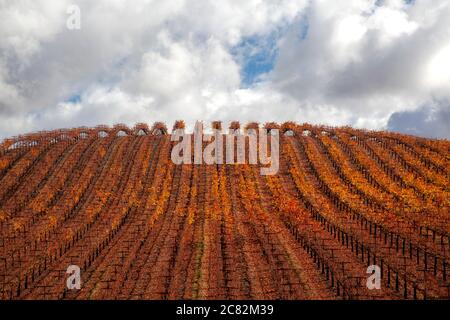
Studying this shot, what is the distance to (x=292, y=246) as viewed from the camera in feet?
90.6

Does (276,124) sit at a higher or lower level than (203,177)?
higher

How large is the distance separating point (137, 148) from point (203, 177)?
1417 cm

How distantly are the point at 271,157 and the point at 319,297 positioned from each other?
34.4 metres

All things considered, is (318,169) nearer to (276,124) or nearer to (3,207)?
(276,124)

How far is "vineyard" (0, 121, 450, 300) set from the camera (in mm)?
21625

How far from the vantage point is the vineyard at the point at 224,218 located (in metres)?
21.6

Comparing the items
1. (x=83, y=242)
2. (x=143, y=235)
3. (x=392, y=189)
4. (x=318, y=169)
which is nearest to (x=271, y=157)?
(x=318, y=169)

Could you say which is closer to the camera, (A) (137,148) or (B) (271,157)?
(B) (271,157)

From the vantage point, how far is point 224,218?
3484cm

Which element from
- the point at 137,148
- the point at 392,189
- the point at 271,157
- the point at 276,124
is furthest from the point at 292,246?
the point at 276,124

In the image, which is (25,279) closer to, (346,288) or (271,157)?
(346,288)

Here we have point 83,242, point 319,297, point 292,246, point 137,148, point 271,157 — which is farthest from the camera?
point 137,148

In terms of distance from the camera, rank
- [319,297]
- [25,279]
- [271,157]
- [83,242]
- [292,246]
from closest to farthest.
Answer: [319,297] < [25,279] < [292,246] < [83,242] < [271,157]
